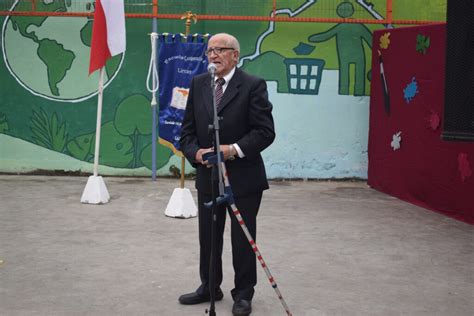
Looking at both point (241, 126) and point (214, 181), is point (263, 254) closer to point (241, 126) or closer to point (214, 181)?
Result: point (241, 126)

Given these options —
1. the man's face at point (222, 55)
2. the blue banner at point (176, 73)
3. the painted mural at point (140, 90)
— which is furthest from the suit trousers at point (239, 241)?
the painted mural at point (140, 90)

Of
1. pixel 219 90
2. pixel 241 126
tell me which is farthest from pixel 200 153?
pixel 219 90

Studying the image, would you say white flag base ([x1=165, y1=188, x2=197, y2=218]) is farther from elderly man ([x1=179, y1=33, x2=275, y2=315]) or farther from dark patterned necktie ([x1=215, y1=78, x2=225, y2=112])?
dark patterned necktie ([x1=215, y1=78, x2=225, y2=112])

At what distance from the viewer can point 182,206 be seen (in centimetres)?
816

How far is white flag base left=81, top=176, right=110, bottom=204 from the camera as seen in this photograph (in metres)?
8.89

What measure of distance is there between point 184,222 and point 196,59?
6.25 feet

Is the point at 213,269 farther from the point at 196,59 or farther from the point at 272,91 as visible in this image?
the point at 272,91

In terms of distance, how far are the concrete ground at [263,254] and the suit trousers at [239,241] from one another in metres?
0.21

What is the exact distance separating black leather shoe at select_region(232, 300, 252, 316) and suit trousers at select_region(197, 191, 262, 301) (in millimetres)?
39

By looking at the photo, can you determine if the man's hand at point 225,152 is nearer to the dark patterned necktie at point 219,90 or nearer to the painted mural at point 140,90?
the dark patterned necktie at point 219,90

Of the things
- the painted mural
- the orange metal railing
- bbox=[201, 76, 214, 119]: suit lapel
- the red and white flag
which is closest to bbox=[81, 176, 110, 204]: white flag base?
the red and white flag

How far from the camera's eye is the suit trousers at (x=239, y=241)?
500 cm

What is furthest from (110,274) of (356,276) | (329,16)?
(329,16)

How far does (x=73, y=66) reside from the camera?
1091cm
